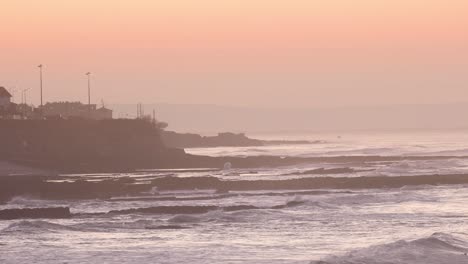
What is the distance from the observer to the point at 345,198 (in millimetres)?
48875

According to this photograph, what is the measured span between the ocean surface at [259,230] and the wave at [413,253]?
3cm

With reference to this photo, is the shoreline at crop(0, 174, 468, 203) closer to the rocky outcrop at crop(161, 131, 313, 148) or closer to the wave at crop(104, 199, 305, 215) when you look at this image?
the wave at crop(104, 199, 305, 215)

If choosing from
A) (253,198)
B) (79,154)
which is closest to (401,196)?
(253,198)

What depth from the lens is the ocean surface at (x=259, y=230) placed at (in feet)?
94.7

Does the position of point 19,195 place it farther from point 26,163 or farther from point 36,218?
point 26,163

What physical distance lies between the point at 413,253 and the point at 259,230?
23.0ft

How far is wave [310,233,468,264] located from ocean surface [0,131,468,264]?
0.03 m

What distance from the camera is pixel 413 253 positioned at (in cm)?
2923

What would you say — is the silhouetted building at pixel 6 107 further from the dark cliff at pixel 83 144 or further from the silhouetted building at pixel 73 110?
the silhouetted building at pixel 73 110

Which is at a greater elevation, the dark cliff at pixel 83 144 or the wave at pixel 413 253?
the dark cliff at pixel 83 144

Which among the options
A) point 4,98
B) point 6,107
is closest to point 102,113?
point 4,98

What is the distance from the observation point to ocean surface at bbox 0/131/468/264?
28.9 m

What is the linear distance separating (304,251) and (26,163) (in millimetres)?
47316

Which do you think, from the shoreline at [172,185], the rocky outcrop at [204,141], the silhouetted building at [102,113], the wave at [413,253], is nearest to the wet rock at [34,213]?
the shoreline at [172,185]
